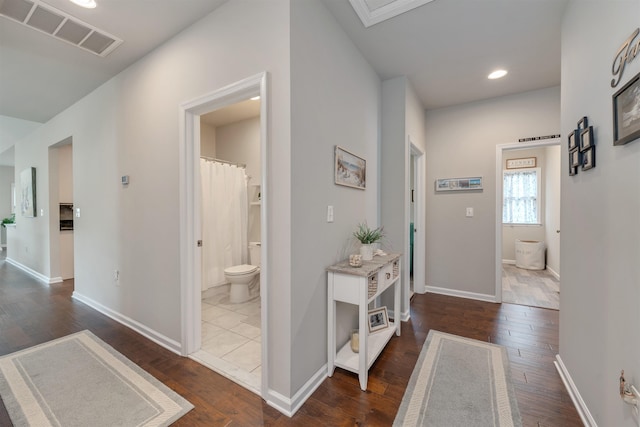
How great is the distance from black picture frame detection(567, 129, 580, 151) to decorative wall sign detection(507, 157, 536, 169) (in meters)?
4.38

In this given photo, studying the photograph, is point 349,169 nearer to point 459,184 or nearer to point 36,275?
point 459,184

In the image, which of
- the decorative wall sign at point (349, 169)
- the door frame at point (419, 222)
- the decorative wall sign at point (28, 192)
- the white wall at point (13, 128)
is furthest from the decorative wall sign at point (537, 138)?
the decorative wall sign at point (28, 192)

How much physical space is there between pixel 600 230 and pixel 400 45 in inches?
77.4

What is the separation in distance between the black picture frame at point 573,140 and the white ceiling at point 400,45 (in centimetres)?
96

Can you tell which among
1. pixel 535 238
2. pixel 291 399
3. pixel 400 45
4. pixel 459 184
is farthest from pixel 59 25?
pixel 535 238

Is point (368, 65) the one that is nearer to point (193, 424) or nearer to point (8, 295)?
point (193, 424)

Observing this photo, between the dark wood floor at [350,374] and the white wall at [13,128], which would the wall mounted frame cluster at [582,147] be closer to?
the dark wood floor at [350,374]

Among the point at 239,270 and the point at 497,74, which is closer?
the point at 497,74

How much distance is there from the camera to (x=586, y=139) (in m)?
Result: 1.43

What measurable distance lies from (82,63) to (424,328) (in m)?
4.26

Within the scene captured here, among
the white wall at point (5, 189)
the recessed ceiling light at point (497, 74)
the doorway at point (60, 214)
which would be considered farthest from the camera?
the white wall at point (5, 189)

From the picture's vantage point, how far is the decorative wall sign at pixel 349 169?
1.97 m

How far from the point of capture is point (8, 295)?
11.6 feet

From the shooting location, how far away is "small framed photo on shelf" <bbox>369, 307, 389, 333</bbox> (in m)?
2.21
